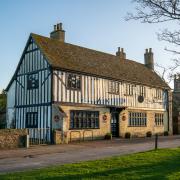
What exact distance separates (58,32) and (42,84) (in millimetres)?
6957

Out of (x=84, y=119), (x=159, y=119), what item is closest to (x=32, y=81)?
(x=84, y=119)


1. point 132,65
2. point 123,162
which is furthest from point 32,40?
point 123,162

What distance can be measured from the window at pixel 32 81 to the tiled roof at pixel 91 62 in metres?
2.15

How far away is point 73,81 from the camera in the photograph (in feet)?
80.5

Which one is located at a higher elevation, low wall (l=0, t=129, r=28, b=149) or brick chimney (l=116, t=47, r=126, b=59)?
brick chimney (l=116, t=47, r=126, b=59)

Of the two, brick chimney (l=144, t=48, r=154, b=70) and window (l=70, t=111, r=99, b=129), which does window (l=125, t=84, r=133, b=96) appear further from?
brick chimney (l=144, t=48, r=154, b=70)

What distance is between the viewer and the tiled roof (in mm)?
24717

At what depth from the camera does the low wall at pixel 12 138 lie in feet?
60.7

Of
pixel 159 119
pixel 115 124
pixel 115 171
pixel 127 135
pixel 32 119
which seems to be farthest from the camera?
pixel 159 119

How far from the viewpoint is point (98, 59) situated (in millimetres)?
29734

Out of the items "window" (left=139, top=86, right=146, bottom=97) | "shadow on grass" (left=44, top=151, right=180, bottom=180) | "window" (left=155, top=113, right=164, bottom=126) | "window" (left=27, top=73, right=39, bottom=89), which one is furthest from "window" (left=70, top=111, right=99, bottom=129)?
"shadow on grass" (left=44, top=151, right=180, bottom=180)

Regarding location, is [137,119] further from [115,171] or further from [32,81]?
[115,171]

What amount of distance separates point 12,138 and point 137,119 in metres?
15.1

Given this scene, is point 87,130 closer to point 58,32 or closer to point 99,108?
point 99,108
